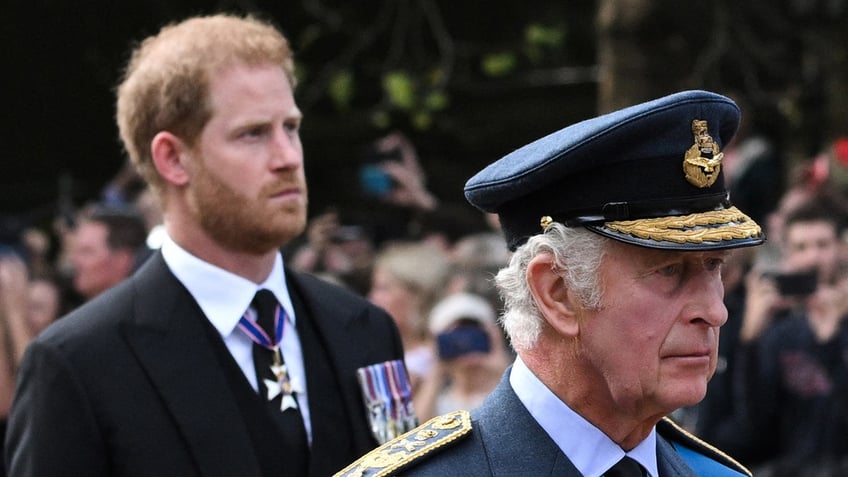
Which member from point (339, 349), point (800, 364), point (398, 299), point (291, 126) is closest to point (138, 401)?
point (339, 349)

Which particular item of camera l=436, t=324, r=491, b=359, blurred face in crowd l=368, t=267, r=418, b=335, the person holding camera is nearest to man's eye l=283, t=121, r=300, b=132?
camera l=436, t=324, r=491, b=359

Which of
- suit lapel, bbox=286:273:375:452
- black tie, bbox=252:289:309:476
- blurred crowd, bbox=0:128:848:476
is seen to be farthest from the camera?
blurred crowd, bbox=0:128:848:476

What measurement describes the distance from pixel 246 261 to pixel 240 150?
28cm

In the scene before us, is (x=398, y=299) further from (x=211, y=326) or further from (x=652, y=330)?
(x=652, y=330)

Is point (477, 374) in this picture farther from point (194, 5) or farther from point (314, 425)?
point (194, 5)

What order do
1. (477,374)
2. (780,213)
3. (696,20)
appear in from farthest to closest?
(696,20) → (780,213) → (477,374)

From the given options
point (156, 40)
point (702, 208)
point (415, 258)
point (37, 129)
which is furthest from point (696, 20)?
point (702, 208)

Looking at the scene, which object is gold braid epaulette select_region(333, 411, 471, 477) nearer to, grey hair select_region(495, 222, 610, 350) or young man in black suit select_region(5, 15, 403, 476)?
grey hair select_region(495, 222, 610, 350)

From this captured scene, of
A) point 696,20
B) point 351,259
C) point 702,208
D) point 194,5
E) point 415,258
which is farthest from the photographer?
point 194,5

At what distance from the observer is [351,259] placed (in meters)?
9.48

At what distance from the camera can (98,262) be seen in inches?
296

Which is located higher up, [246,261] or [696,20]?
[696,20]

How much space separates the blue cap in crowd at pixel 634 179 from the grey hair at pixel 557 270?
2 cm

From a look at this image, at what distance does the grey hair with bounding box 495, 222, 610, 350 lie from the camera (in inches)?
109
